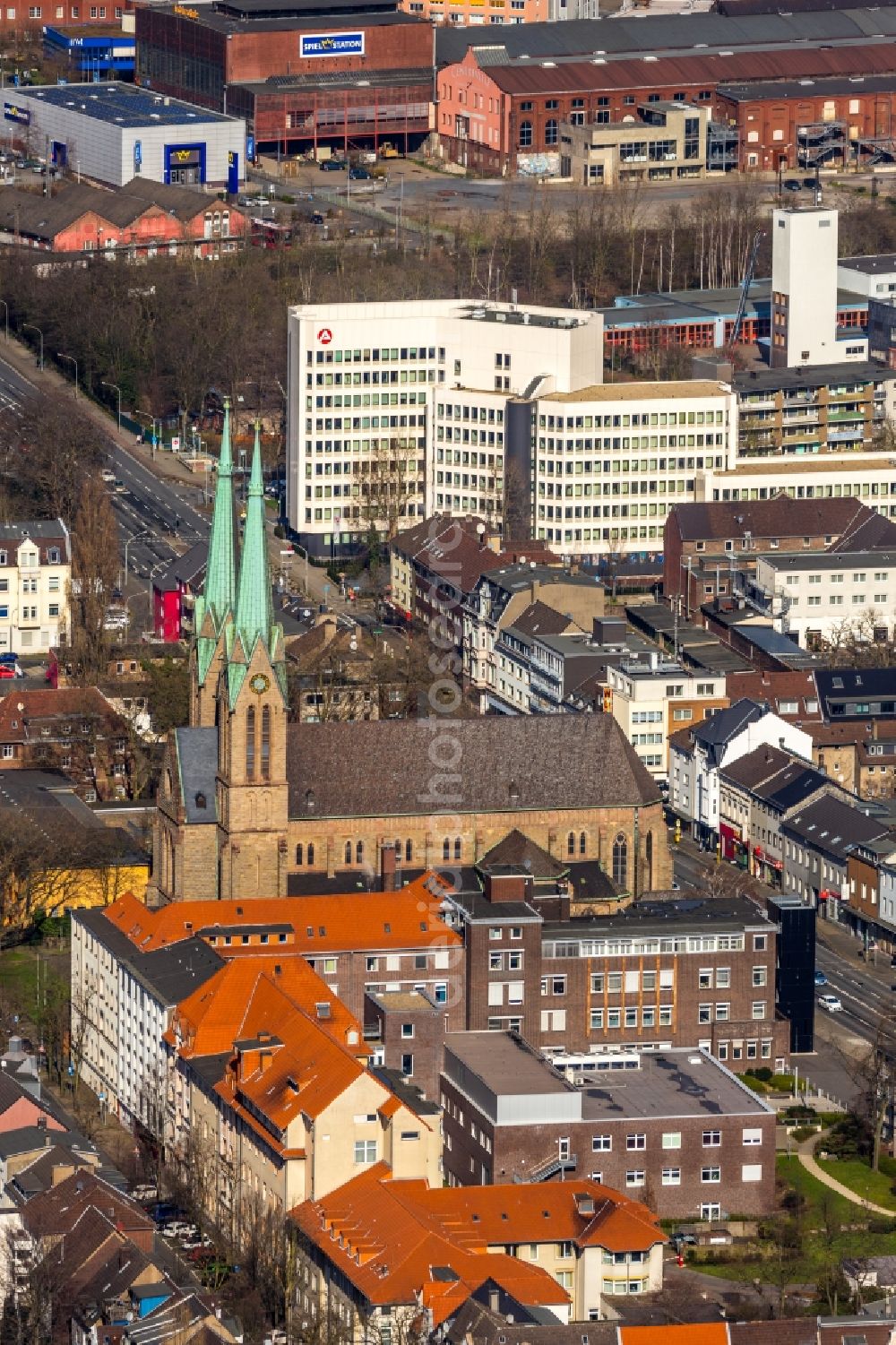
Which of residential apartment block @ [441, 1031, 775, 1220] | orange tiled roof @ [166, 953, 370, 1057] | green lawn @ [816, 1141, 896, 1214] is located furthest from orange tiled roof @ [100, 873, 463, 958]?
green lawn @ [816, 1141, 896, 1214]

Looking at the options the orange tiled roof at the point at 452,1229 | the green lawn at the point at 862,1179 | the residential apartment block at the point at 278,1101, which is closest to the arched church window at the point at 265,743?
the residential apartment block at the point at 278,1101

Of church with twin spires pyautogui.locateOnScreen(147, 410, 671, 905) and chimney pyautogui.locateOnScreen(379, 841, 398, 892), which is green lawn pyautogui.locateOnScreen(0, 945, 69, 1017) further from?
chimney pyautogui.locateOnScreen(379, 841, 398, 892)

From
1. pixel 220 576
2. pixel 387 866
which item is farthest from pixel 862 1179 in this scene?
pixel 220 576

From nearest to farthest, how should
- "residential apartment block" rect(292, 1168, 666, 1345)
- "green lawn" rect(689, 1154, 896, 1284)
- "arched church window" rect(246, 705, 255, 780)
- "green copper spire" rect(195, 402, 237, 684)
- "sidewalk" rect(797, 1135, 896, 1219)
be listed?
"residential apartment block" rect(292, 1168, 666, 1345) → "green lawn" rect(689, 1154, 896, 1284) → "sidewalk" rect(797, 1135, 896, 1219) → "arched church window" rect(246, 705, 255, 780) → "green copper spire" rect(195, 402, 237, 684)

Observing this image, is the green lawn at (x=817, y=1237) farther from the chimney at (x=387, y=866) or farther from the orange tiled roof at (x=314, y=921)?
the chimney at (x=387, y=866)

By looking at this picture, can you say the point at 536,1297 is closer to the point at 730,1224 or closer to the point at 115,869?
the point at 730,1224

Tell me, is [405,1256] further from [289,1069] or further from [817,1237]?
[817,1237]
